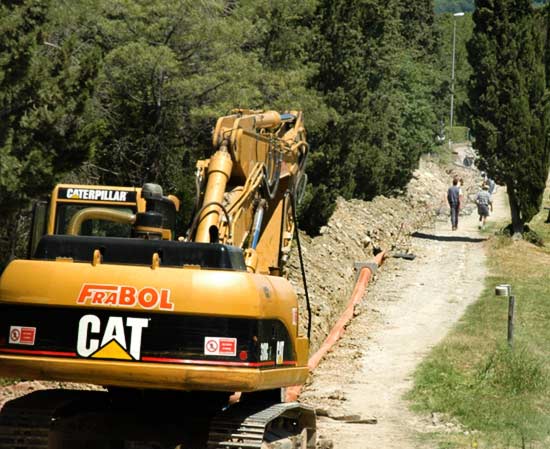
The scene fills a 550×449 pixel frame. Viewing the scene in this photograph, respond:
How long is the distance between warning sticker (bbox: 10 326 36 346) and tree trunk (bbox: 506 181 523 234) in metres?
28.3

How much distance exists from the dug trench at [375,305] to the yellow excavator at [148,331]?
343 cm

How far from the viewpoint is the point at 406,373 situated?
19062mm

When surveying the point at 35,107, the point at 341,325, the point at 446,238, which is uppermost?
the point at 35,107

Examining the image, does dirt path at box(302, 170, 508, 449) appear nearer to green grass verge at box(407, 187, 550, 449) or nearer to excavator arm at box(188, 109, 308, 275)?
green grass verge at box(407, 187, 550, 449)

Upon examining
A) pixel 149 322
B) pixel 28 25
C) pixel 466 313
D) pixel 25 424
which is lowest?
pixel 466 313

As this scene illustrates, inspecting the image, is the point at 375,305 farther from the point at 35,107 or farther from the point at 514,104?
the point at 514,104

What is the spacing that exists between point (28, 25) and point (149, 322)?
8974 millimetres

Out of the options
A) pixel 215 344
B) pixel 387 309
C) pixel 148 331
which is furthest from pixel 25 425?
pixel 387 309

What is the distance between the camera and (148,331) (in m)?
9.67

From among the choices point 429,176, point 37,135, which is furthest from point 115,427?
point 429,176

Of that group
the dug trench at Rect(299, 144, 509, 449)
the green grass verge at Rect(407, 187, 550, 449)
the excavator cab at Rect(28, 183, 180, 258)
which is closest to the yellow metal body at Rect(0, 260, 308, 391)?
the excavator cab at Rect(28, 183, 180, 258)

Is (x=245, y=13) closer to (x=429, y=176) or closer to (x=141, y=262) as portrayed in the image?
(x=141, y=262)

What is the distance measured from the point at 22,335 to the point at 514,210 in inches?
1129

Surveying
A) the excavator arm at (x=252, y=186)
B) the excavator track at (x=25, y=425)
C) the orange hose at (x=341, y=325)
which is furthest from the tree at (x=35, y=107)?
the excavator track at (x=25, y=425)
